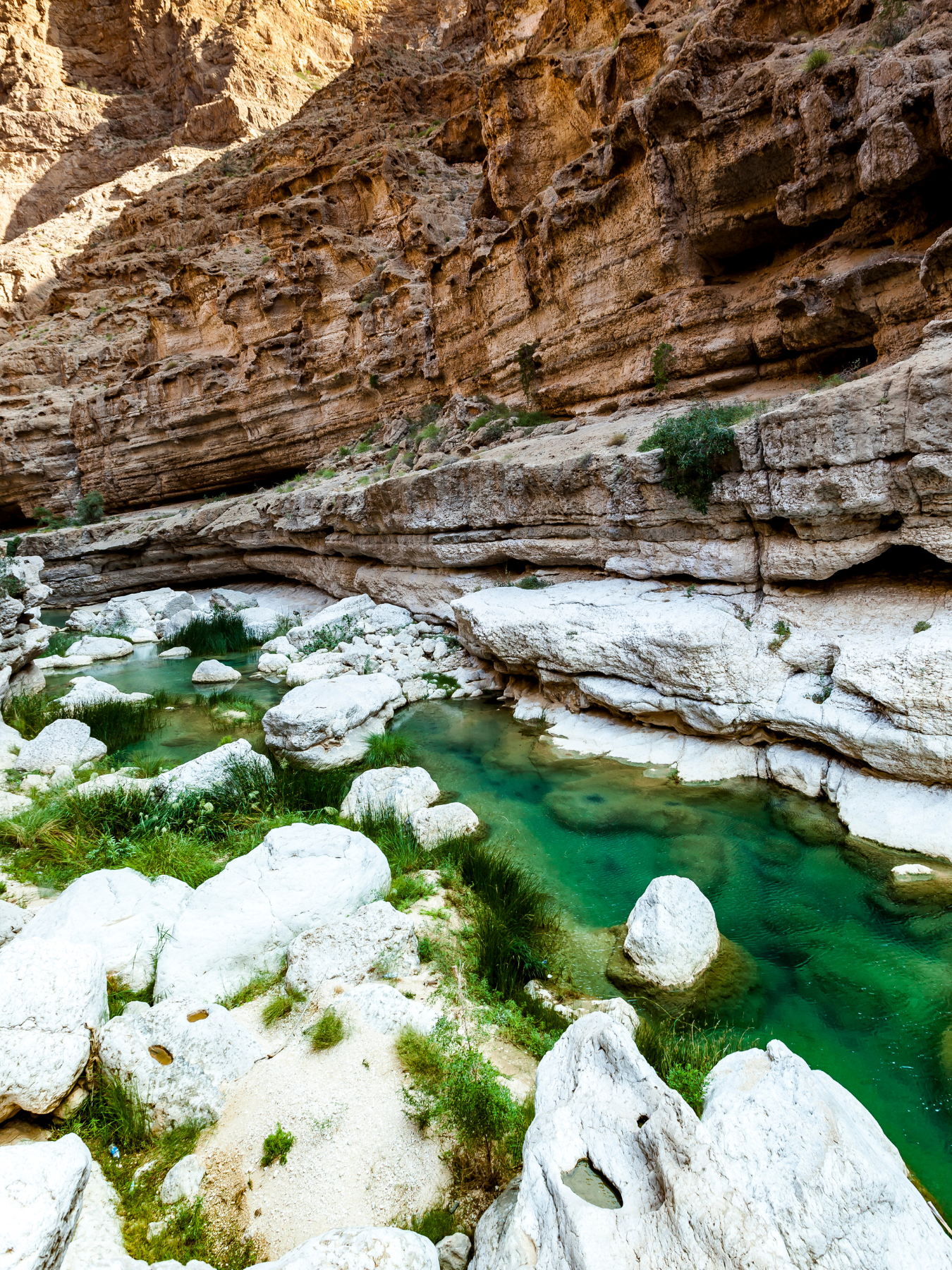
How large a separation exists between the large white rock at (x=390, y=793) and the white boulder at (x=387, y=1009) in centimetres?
273

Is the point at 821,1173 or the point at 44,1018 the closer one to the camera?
the point at 821,1173

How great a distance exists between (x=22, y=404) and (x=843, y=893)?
112ft

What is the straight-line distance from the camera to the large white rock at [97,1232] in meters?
2.41

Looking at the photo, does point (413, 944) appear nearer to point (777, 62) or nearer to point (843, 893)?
point (843, 893)

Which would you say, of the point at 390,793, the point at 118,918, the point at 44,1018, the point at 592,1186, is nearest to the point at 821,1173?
the point at 592,1186

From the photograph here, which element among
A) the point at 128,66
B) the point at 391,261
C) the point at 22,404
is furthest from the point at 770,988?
the point at 128,66

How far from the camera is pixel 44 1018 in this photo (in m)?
3.15

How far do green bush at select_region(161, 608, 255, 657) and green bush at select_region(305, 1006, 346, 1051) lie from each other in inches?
511

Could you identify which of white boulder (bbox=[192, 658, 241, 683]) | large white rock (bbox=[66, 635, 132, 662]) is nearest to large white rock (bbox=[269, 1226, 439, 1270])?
white boulder (bbox=[192, 658, 241, 683])

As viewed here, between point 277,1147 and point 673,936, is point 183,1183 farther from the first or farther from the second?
point 673,936

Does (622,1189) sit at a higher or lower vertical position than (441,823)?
higher

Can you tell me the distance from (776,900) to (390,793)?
12.8 feet

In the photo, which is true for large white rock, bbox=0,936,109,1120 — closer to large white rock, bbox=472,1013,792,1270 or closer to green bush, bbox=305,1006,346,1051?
green bush, bbox=305,1006,346,1051

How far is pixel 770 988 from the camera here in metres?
4.60
